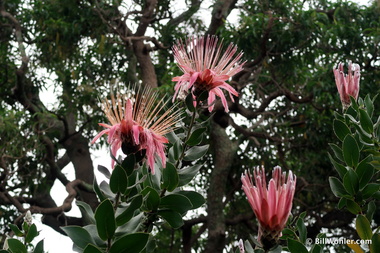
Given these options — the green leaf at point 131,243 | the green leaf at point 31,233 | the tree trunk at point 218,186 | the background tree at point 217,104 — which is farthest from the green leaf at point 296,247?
the tree trunk at point 218,186

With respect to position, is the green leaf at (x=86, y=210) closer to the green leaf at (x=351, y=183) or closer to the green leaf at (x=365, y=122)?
the green leaf at (x=351, y=183)

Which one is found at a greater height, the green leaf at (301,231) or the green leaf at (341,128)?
the green leaf at (341,128)

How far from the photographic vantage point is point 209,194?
21.0 feet

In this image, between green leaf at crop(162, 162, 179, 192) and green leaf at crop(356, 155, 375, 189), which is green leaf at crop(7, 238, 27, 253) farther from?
green leaf at crop(356, 155, 375, 189)

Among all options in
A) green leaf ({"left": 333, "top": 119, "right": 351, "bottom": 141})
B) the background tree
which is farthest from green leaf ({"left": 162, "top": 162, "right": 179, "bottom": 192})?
the background tree

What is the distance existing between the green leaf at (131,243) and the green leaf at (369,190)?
0.50m

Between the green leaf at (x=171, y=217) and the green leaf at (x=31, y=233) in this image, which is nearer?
the green leaf at (x=171, y=217)

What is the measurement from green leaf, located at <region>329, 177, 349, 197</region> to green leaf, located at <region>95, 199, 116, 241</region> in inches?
19.6

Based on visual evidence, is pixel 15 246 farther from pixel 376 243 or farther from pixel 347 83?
pixel 347 83

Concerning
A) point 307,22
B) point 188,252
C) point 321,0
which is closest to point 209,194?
point 188,252

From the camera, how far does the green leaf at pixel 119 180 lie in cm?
84

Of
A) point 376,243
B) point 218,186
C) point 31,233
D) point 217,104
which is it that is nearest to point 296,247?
point 376,243

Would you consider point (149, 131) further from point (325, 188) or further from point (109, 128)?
point (325, 188)

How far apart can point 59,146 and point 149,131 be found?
6.77 m
